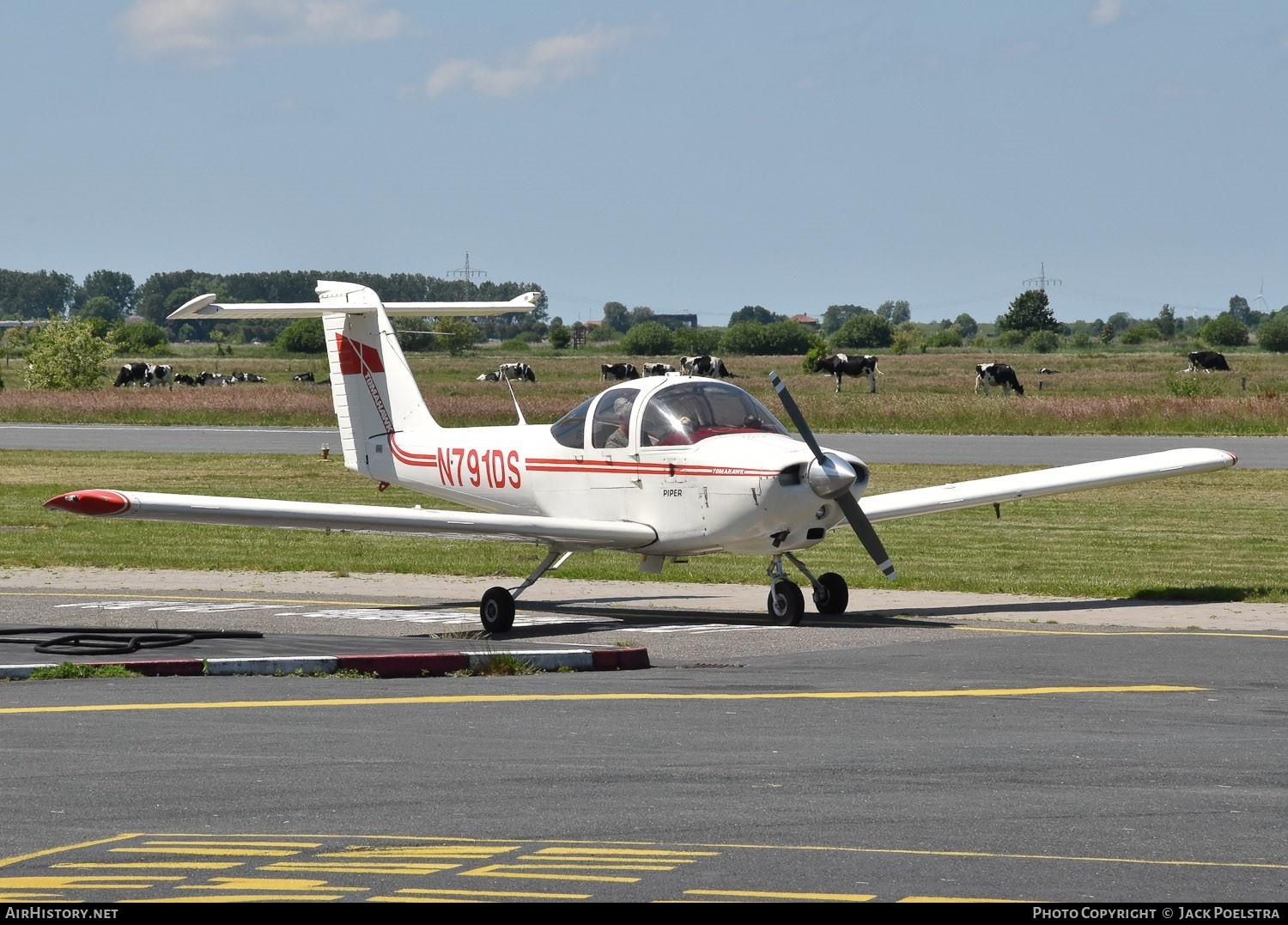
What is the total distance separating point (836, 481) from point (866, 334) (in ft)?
524

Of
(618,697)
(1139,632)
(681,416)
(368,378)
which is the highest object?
(368,378)

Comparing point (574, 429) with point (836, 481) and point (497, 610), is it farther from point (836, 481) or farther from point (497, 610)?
point (836, 481)

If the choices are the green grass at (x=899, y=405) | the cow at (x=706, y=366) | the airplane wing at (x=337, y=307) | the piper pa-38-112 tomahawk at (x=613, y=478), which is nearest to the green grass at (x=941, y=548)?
the piper pa-38-112 tomahawk at (x=613, y=478)

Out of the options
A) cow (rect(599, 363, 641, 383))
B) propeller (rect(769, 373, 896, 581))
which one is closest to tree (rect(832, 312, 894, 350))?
cow (rect(599, 363, 641, 383))

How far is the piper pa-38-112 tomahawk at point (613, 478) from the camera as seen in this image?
15.3 metres

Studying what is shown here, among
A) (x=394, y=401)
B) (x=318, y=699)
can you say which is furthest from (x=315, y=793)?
(x=394, y=401)

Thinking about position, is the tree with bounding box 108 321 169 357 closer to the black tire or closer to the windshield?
the windshield

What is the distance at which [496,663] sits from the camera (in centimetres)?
1298

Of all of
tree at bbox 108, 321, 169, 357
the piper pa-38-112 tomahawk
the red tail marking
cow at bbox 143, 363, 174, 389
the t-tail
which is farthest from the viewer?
tree at bbox 108, 321, 169, 357

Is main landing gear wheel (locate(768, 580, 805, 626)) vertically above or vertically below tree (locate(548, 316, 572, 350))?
below

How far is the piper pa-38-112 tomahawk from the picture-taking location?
15266 millimetres

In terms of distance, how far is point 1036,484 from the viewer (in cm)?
1839

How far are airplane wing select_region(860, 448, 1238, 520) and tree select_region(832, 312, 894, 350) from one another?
15099 cm

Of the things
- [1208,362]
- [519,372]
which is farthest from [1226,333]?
[519,372]
